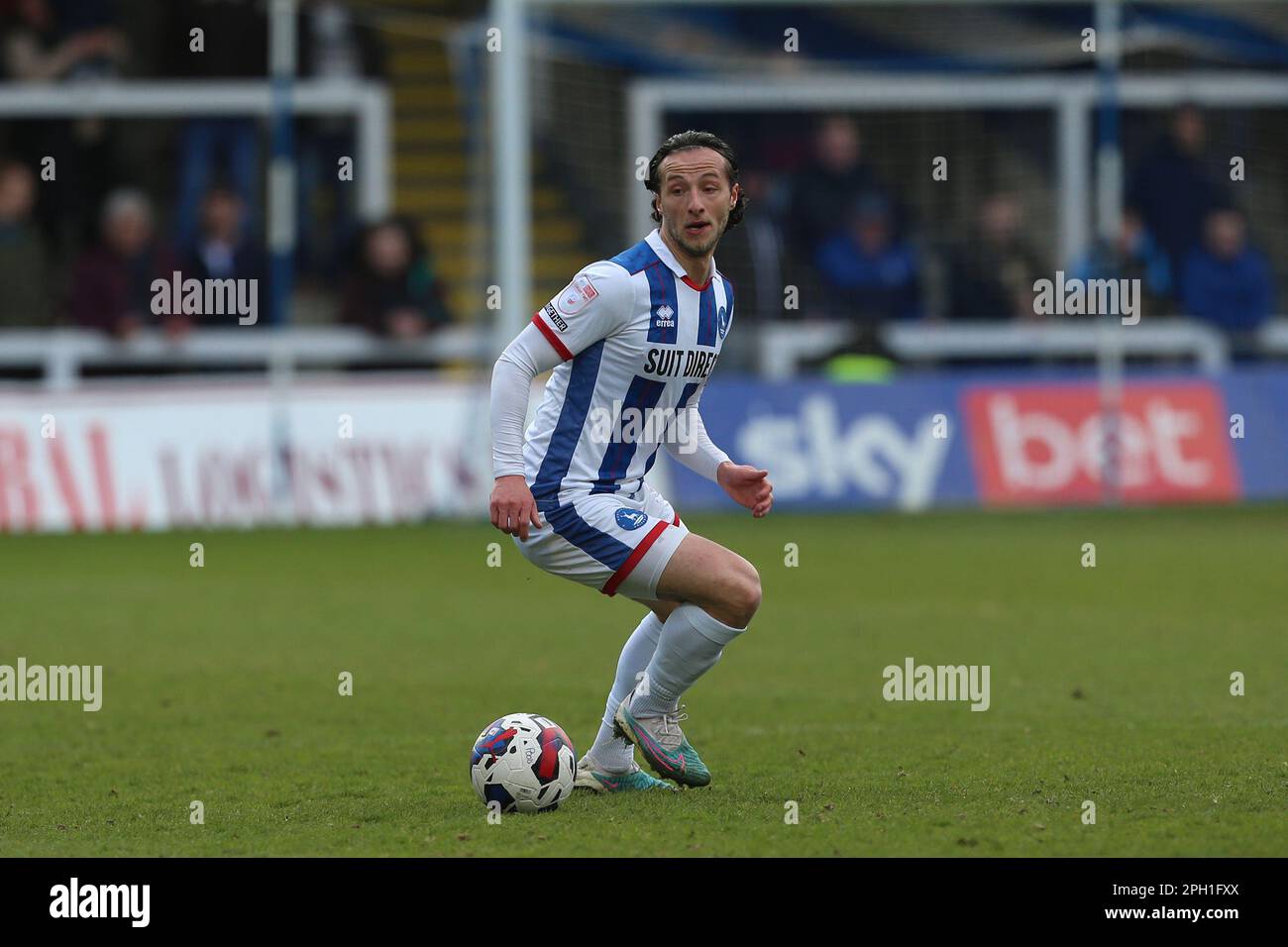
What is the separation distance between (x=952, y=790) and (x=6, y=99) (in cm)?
1808

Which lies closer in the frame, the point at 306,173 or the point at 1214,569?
the point at 1214,569

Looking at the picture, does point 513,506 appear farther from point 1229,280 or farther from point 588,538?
point 1229,280

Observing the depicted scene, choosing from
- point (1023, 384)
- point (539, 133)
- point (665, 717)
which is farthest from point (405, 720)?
point (539, 133)

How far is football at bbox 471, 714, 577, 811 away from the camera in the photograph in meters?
6.29

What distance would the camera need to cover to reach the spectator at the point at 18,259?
19.4 meters

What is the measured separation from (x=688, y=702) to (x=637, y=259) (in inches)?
115

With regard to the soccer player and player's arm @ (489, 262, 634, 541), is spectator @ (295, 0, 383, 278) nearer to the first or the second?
the soccer player

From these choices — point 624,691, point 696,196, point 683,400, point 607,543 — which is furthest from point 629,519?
point 696,196

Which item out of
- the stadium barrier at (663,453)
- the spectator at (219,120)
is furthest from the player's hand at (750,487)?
the spectator at (219,120)

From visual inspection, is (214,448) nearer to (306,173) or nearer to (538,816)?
(306,173)

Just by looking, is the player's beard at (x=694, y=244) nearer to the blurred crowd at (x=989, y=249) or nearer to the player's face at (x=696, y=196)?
the player's face at (x=696, y=196)

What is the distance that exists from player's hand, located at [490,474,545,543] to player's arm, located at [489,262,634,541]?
0.05 metres

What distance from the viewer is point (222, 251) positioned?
1931cm

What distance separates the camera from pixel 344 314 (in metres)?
20.2
